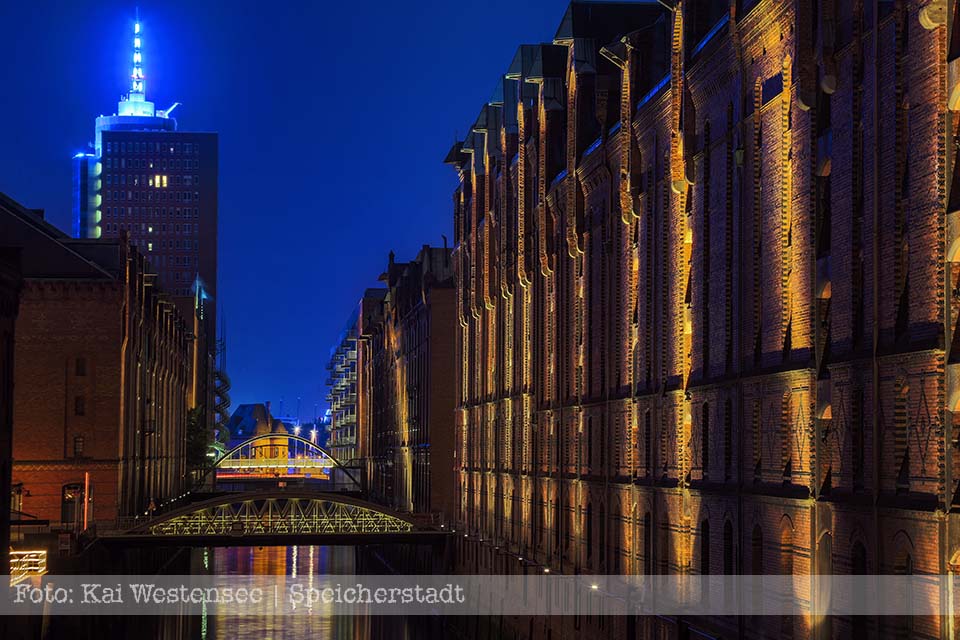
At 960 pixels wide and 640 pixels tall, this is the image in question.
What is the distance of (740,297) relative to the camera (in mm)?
37281

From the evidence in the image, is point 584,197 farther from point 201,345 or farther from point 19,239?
point 201,345

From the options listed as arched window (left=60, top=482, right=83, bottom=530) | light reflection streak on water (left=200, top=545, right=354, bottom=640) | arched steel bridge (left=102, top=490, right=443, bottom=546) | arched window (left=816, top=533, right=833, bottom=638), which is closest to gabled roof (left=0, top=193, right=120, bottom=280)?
arched window (left=60, top=482, right=83, bottom=530)

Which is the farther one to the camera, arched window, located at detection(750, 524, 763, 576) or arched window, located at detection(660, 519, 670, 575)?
arched window, located at detection(660, 519, 670, 575)

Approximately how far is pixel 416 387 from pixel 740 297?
67054 mm

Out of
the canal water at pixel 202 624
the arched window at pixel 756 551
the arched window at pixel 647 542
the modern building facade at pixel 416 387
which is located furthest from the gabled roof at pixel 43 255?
the arched window at pixel 756 551

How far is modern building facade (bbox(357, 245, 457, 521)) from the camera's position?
94438 mm

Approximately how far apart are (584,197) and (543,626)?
53.7ft

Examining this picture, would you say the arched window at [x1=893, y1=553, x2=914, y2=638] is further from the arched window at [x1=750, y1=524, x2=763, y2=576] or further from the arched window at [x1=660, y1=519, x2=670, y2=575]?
the arched window at [x1=660, y1=519, x2=670, y2=575]

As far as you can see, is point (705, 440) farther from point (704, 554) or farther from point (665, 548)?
point (665, 548)

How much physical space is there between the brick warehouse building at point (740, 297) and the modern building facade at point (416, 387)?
26321mm

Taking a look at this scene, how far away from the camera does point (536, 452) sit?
64188mm

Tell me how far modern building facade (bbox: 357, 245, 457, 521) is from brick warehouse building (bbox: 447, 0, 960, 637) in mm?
26321

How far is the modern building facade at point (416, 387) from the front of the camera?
94.4 meters

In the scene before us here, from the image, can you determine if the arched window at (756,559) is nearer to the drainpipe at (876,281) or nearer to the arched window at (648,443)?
the drainpipe at (876,281)
